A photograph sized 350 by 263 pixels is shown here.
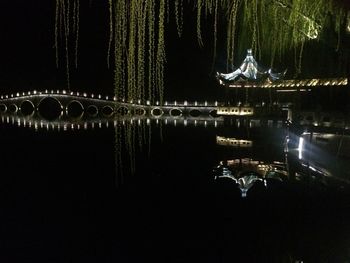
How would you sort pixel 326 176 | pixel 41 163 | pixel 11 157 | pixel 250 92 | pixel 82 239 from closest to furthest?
1. pixel 82 239
2. pixel 326 176
3. pixel 41 163
4. pixel 11 157
5. pixel 250 92

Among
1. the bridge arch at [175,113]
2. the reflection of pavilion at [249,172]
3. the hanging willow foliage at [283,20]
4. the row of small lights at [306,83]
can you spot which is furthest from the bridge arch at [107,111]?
the hanging willow foliage at [283,20]

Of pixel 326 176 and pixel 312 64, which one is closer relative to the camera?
pixel 312 64

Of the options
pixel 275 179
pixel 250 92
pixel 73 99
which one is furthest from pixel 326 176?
pixel 73 99

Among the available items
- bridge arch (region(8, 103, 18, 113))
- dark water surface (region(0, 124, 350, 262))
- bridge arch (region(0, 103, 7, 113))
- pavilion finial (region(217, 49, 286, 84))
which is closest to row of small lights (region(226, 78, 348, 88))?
pavilion finial (region(217, 49, 286, 84))

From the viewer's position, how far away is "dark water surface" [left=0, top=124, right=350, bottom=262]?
21.0 ft

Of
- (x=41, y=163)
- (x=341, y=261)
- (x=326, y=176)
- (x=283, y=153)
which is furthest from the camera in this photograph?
(x=41, y=163)

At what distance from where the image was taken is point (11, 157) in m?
16.8

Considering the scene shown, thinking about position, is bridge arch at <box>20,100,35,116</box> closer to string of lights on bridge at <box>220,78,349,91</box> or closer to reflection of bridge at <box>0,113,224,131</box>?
reflection of bridge at <box>0,113,224,131</box>

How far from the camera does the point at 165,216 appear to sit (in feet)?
27.1

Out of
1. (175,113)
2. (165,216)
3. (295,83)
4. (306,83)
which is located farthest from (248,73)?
(175,113)

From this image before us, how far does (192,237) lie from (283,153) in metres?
→ 7.90

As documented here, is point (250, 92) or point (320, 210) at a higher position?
point (250, 92)

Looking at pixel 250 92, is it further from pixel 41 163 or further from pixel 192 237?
pixel 192 237

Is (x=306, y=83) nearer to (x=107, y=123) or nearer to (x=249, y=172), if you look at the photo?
(x=249, y=172)
